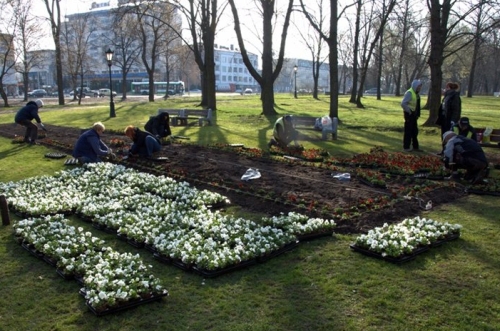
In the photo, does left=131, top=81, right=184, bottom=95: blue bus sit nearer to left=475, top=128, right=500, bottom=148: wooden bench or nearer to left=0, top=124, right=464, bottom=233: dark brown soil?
left=475, top=128, right=500, bottom=148: wooden bench

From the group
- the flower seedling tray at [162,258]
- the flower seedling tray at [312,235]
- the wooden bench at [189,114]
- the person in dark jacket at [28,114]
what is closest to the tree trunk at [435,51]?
the wooden bench at [189,114]

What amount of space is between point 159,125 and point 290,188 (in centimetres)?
865

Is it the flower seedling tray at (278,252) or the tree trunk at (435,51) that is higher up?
the tree trunk at (435,51)

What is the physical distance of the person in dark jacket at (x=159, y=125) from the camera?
16734 millimetres

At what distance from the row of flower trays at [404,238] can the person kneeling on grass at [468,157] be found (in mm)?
3502

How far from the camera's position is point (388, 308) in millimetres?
4613

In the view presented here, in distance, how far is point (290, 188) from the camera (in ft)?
31.7

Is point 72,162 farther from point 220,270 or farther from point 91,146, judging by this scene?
point 220,270

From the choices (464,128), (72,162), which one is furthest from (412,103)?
(72,162)

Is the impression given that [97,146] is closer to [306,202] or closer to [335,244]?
[306,202]

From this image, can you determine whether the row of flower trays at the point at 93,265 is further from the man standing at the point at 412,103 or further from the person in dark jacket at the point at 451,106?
the person in dark jacket at the point at 451,106

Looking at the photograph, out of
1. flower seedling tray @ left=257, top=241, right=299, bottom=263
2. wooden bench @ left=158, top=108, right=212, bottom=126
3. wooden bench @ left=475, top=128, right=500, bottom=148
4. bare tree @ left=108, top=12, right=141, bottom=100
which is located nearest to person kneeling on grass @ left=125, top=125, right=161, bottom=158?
flower seedling tray @ left=257, top=241, right=299, bottom=263

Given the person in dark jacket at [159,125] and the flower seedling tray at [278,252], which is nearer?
the flower seedling tray at [278,252]

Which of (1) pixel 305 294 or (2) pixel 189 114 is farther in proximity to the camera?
(2) pixel 189 114
